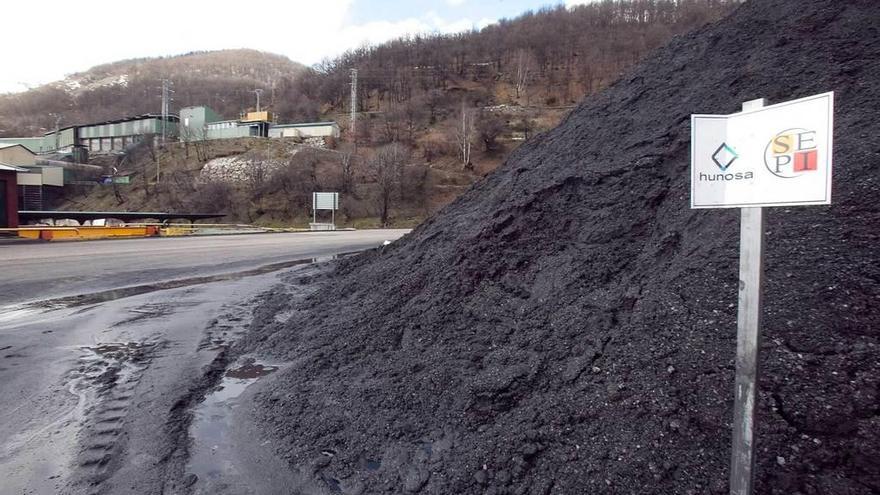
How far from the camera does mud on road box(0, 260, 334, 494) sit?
2.95 metres

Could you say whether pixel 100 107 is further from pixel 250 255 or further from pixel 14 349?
pixel 14 349

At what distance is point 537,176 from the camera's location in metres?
5.58

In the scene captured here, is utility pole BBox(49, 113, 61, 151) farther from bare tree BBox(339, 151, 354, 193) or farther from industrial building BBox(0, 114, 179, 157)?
bare tree BBox(339, 151, 354, 193)

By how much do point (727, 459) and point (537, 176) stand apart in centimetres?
386

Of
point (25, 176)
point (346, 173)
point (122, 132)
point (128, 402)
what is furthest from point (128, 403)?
point (122, 132)

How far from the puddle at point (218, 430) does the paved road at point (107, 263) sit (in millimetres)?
6425

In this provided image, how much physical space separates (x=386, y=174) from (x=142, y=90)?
9402cm

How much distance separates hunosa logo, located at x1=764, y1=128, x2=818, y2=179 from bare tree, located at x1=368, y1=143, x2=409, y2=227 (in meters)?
45.8

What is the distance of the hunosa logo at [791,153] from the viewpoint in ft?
5.44

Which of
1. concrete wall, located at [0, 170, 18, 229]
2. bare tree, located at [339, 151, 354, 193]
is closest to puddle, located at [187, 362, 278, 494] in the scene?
concrete wall, located at [0, 170, 18, 229]

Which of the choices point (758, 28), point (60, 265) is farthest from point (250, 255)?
point (758, 28)

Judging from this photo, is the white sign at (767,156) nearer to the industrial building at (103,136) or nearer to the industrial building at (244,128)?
the industrial building at (244,128)

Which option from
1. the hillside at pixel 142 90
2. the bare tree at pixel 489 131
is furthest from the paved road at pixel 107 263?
the hillside at pixel 142 90

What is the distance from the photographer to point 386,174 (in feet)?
166
